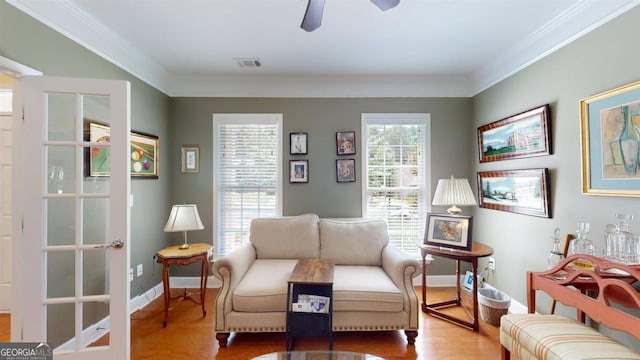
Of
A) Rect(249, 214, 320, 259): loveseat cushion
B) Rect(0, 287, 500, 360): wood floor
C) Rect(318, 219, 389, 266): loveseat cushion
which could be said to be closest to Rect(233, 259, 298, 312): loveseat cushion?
Rect(0, 287, 500, 360): wood floor

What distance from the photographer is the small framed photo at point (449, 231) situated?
2629 millimetres

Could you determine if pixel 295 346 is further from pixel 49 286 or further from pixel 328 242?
pixel 49 286

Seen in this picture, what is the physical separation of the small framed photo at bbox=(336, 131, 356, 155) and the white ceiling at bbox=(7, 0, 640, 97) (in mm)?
522

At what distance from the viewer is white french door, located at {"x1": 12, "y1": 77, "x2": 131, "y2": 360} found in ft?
5.98

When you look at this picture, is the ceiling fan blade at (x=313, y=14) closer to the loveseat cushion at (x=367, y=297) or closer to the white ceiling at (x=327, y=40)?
the white ceiling at (x=327, y=40)

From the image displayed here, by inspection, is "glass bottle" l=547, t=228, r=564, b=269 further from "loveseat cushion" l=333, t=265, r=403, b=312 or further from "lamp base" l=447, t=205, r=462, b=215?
"loveseat cushion" l=333, t=265, r=403, b=312

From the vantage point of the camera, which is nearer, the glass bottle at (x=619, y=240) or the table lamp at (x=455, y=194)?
the glass bottle at (x=619, y=240)

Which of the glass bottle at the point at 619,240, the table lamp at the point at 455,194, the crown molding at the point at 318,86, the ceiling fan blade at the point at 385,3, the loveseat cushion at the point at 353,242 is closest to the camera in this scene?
the ceiling fan blade at the point at 385,3

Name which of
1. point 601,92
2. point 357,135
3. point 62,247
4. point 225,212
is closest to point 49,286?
point 62,247

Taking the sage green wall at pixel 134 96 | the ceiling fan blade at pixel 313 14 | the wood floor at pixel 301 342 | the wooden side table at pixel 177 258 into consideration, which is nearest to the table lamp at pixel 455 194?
the wood floor at pixel 301 342

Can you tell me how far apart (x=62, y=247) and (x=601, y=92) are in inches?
155

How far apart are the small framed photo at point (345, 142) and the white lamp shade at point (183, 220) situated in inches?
72.8

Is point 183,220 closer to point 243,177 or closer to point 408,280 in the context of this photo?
point 243,177

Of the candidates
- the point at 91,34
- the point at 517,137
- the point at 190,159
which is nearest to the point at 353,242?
the point at 517,137
